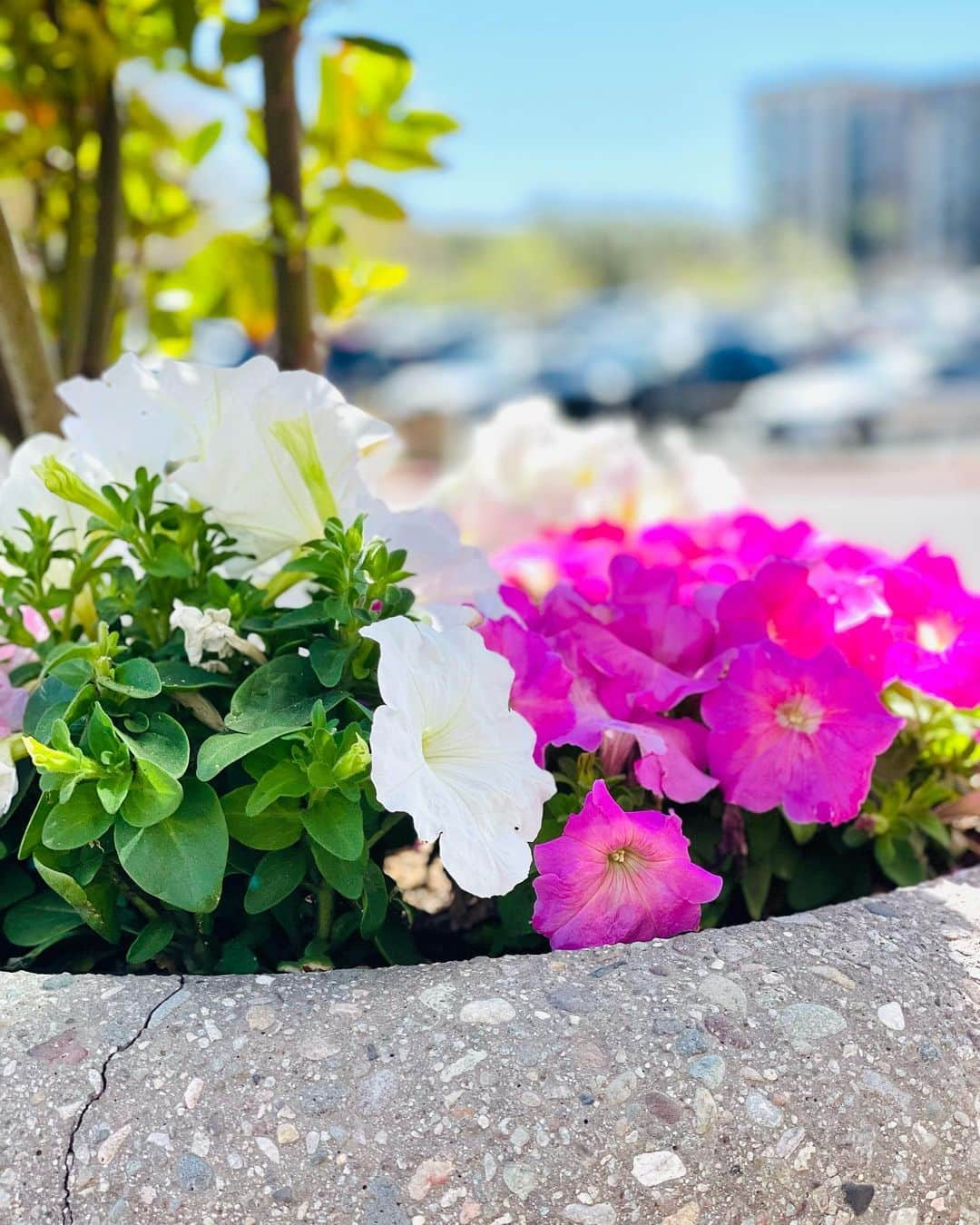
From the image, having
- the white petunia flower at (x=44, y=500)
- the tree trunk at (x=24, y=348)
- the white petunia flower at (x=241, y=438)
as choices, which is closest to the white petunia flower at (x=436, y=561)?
the white petunia flower at (x=241, y=438)

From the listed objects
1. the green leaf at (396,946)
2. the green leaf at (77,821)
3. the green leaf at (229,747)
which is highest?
the green leaf at (229,747)

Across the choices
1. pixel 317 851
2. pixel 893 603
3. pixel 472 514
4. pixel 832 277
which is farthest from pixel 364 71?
pixel 832 277

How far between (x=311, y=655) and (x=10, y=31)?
3.63ft

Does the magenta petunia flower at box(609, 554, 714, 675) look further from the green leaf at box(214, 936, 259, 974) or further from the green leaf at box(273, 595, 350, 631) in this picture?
the green leaf at box(214, 936, 259, 974)

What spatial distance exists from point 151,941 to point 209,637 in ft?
0.74

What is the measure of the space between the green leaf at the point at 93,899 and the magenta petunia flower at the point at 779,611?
0.55 m

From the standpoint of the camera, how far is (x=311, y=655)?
0.98 meters

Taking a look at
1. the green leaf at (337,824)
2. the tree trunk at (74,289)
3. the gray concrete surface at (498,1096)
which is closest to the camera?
the gray concrete surface at (498,1096)

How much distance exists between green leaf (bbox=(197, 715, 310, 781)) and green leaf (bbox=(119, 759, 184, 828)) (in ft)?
0.08

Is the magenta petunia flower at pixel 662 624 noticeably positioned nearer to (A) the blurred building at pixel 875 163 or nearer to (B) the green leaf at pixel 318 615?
(B) the green leaf at pixel 318 615

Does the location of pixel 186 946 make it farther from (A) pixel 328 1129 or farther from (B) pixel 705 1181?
(B) pixel 705 1181

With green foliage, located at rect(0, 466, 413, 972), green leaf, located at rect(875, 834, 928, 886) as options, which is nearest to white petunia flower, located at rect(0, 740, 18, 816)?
green foliage, located at rect(0, 466, 413, 972)

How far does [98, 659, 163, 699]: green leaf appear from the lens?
918 mm

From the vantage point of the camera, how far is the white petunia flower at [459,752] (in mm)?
850
